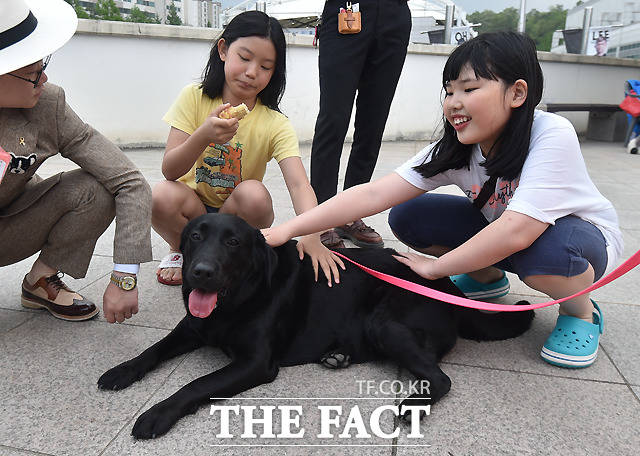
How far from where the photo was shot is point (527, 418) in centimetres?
168

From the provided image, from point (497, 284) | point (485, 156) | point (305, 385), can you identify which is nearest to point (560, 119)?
point (485, 156)

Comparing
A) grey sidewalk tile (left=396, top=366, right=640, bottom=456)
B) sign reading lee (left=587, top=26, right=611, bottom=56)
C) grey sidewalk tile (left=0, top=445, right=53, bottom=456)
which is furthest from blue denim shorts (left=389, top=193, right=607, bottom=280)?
sign reading lee (left=587, top=26, right=611, bottom=56)

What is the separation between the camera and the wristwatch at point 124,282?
1.93 m

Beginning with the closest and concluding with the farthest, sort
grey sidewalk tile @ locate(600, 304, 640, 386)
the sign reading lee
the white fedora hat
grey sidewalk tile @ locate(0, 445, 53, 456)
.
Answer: grey sidewalk tile @ locate(0, 445, 53, 456) < the white fedora hat < grey sidewalk tile @ locate(600, 304, 640, 386) < the sign reading lee

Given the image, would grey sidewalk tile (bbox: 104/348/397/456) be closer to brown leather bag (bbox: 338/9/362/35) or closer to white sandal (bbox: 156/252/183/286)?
white sandal (bbox: 156/252/183/286)

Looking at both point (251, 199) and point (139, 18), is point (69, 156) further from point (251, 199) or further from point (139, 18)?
point (139, 18)

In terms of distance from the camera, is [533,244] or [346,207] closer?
[533,244]

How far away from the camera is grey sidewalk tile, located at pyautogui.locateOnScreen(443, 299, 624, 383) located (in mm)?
1988

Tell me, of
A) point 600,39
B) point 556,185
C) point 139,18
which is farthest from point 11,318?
point 139,18

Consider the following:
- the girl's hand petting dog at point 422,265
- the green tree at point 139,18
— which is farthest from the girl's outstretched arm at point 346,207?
the green tree at point 139,18

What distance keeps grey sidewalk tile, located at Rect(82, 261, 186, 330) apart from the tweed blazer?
18.2 inches

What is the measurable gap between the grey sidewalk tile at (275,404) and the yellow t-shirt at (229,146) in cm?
109

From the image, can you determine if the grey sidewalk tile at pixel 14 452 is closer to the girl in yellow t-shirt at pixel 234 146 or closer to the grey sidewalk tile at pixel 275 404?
the grey sidewalk tile at pixel 275 404

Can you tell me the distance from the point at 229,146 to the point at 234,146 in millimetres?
30
